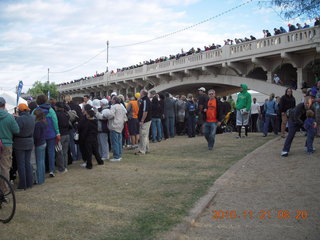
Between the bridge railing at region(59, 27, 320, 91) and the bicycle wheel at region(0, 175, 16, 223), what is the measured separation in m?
12.4

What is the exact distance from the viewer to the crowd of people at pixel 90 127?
22.9 feet

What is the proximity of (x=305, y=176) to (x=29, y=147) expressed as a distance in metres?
5.48

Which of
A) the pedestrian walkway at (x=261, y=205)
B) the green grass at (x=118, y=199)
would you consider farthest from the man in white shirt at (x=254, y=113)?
the pedestrian walkway at (x=261, y=205)

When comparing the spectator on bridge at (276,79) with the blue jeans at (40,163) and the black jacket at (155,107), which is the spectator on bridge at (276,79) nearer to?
the black jacket at (155,107)

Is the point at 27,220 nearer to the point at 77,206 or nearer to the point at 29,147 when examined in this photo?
the point at 77,206

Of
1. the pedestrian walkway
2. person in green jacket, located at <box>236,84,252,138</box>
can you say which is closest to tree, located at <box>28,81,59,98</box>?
person in green jacket, located at <box>236,84,252,138</box>

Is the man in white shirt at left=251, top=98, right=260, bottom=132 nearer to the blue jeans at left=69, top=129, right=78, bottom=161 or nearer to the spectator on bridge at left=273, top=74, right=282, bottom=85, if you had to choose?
the spectator on bridge at left=273, top=74, right=282, bottom=85

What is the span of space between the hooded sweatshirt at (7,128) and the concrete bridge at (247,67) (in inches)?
256

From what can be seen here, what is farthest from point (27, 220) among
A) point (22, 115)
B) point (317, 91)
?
point (317, 91)

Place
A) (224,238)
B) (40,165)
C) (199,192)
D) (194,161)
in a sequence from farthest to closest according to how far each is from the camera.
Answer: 1. (194,161)
2. (40,165)
3. (199,192)
4. (224,238)

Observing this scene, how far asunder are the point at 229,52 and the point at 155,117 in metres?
15.2

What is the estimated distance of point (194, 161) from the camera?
934 cm

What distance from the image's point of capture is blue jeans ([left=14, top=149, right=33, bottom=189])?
6.99m

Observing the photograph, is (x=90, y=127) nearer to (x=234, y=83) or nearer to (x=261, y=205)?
(x=261, y=205)
